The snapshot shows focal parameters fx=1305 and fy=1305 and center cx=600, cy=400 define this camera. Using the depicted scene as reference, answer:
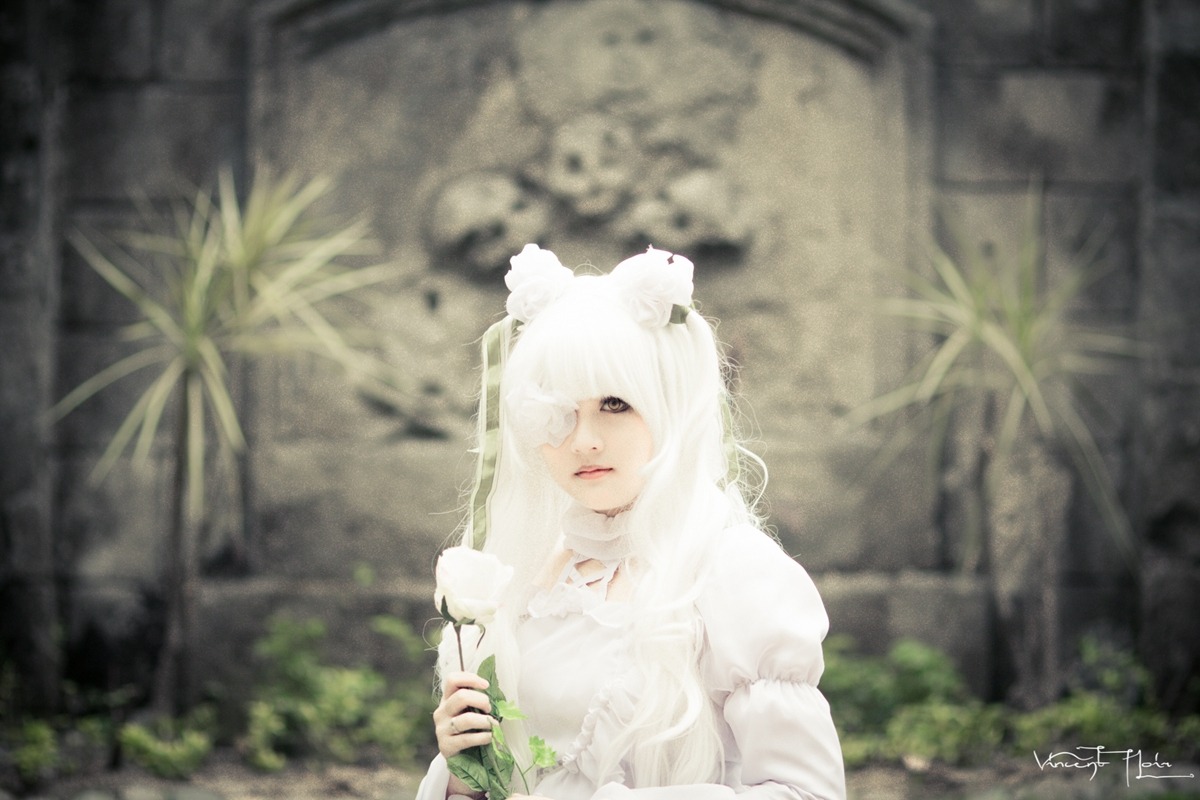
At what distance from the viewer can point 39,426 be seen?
14.8 feet

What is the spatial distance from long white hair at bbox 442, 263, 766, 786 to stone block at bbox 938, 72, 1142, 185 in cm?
337

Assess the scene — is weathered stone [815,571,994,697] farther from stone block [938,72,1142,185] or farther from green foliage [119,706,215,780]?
green foliage [119,706,215,780]

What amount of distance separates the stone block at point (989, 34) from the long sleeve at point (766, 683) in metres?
3.65

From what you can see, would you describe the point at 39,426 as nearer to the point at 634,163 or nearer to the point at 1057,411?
the point at 634,163

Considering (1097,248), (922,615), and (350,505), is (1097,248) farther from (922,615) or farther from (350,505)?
(350,505)

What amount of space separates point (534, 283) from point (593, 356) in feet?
0.46

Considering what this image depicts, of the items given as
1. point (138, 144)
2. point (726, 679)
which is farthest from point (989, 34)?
point (726, 679)

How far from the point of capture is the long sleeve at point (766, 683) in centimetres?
143

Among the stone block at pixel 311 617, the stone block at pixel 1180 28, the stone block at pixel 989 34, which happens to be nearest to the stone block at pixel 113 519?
the stone block at pixel 311 617

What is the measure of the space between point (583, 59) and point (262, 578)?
2.16 m

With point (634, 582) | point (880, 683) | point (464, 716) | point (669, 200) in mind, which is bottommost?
point (880, 683)

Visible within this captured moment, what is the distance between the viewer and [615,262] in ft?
15.2

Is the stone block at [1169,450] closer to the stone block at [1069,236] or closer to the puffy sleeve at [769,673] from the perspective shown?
the stone block at [1069,236]
